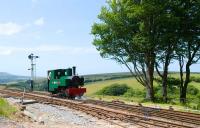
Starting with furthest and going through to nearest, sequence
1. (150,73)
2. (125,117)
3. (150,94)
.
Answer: (150,73)
(150,94)
(125,117)

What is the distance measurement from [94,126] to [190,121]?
4.87 meters

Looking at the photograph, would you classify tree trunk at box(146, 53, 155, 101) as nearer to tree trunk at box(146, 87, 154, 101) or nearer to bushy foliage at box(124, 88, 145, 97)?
tree trunk at box(146, 87, 154, 101)

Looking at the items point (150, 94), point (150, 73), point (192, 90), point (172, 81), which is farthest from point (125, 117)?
point (192, 90)

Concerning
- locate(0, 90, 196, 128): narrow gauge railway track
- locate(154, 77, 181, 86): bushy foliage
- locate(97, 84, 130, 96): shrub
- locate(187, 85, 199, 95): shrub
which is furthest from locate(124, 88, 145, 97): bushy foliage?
locate(0, 90, 196, 128): narrow gauge railway track

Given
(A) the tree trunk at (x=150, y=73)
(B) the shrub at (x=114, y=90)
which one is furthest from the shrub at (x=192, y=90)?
(A) the tree trunk at (x=150, y=73)

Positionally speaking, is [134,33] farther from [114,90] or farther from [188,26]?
[114,90]

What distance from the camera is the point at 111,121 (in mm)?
22719

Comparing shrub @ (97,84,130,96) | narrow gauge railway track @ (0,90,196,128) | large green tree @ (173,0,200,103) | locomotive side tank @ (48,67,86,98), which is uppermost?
large green tree @ (173,0,200,103)

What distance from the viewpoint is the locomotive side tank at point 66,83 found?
40.2m

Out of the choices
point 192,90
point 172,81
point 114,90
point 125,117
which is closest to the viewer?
point 125,117

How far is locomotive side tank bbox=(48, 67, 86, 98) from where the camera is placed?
132 ft

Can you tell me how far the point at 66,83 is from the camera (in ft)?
134

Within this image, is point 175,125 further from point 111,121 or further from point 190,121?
point 111,121

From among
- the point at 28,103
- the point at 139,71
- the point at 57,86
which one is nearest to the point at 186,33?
the point at 139,71
